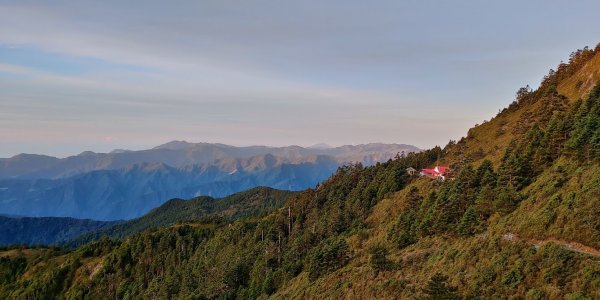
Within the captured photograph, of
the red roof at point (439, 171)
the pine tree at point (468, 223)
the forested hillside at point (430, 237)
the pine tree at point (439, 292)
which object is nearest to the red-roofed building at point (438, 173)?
the red roof at point (439, 171)

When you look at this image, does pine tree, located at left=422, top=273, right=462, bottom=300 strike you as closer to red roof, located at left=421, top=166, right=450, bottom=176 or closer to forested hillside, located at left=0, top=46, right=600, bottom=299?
forested hillside, located at left=0, top=46, right=600, bottom=299

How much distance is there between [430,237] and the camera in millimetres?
66438

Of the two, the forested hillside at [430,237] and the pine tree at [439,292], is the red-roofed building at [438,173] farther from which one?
the pine tree at [439,292]

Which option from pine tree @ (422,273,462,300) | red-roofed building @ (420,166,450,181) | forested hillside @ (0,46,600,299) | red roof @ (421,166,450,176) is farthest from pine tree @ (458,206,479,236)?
red roof @ (421,166,450,176)

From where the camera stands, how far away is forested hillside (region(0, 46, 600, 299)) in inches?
1558

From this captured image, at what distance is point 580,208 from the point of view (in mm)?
41000

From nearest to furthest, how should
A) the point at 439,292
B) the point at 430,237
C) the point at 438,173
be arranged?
1. the point at 439,292
2. the point at 430,237
3. the point at 438,173

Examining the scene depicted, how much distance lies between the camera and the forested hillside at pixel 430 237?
1558 inches

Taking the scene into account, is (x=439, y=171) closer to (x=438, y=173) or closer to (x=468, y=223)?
(x=438, y=173)

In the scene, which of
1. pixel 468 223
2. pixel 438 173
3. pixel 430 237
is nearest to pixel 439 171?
pixel 438 173

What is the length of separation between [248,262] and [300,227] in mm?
21102

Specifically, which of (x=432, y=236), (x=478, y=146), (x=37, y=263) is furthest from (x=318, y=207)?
(x=37, y=263)

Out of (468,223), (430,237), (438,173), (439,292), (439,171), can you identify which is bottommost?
(430,237)

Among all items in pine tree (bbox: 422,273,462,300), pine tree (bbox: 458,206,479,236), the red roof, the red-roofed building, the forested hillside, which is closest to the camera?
pine tree (bbox: 422,273,462,300)
